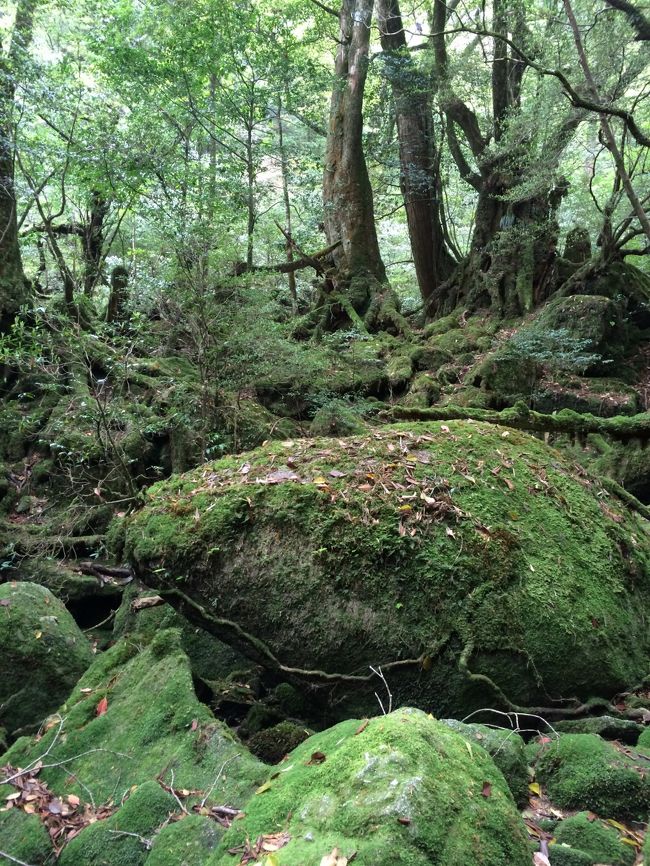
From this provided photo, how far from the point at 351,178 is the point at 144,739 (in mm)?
13444

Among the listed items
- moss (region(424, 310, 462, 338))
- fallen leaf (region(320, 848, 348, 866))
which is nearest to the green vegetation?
fallen leaf (region(320, 848, 348, 866))

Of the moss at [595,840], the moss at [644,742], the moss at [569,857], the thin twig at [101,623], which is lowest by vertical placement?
the thin twig at [101,623]

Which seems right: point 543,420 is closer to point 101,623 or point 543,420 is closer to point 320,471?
point 320,471

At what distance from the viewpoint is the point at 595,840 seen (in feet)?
7.46

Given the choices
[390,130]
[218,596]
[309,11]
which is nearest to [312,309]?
[390,130]

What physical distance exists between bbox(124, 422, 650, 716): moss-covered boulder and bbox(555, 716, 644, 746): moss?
0.21m

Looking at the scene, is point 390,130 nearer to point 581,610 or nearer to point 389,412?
point 389,412

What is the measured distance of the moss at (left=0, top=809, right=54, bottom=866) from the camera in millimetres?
2648

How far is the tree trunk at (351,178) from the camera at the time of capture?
13359 mm

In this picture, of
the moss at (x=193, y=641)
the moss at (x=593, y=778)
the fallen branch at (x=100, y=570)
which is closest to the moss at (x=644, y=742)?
the moss at (x=593, y=778)

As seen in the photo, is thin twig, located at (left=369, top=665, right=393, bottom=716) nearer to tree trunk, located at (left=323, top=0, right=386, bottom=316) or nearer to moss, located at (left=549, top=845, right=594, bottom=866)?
moss, located at (left=549, top=845, right=594, bottom=866)

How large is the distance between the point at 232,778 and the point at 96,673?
1.60 meters

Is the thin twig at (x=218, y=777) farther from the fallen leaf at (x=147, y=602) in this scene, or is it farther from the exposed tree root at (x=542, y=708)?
the fallen leaf at (x=147, y=602)

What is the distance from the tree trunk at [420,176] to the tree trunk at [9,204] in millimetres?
8669
